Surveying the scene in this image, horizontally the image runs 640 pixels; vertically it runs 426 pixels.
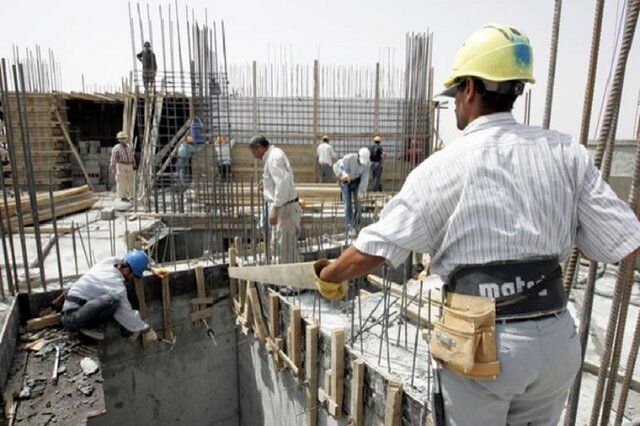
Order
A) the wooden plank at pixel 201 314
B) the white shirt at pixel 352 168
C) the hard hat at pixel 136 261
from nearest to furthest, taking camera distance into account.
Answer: the hard hat at pixel 136 261 → the wooden plank at pixel 201 314 → the white shirt at pixel 352 168

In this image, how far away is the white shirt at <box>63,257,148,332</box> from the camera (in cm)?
510

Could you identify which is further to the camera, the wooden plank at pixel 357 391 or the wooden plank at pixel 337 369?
the wooden plank at pixel 337 369

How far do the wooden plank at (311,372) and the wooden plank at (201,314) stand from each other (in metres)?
2.03

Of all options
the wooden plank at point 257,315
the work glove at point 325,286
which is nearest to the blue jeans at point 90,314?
the wooden plank at point 257,315

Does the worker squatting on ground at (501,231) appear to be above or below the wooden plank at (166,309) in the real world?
above

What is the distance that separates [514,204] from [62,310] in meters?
5.23

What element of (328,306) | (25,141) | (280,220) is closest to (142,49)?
(25,141)

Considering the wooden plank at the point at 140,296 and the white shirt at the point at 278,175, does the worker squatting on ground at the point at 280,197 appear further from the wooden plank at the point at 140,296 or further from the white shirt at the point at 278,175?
the wooden plank at the point at 140,296

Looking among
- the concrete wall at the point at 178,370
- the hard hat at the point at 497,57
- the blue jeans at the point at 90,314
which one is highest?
the hard hat at the point at 497,57

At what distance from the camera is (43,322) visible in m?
5.18

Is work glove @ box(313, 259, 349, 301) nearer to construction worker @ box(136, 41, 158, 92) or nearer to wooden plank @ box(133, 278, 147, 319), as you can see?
wooden plank @ box(133, 278, 147, 319)

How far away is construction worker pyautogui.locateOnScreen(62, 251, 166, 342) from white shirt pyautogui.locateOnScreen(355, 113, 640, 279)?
14.6 feet

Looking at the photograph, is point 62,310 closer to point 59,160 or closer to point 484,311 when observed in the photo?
point 484,311

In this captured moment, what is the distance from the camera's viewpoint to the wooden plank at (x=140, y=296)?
5.79 meters
